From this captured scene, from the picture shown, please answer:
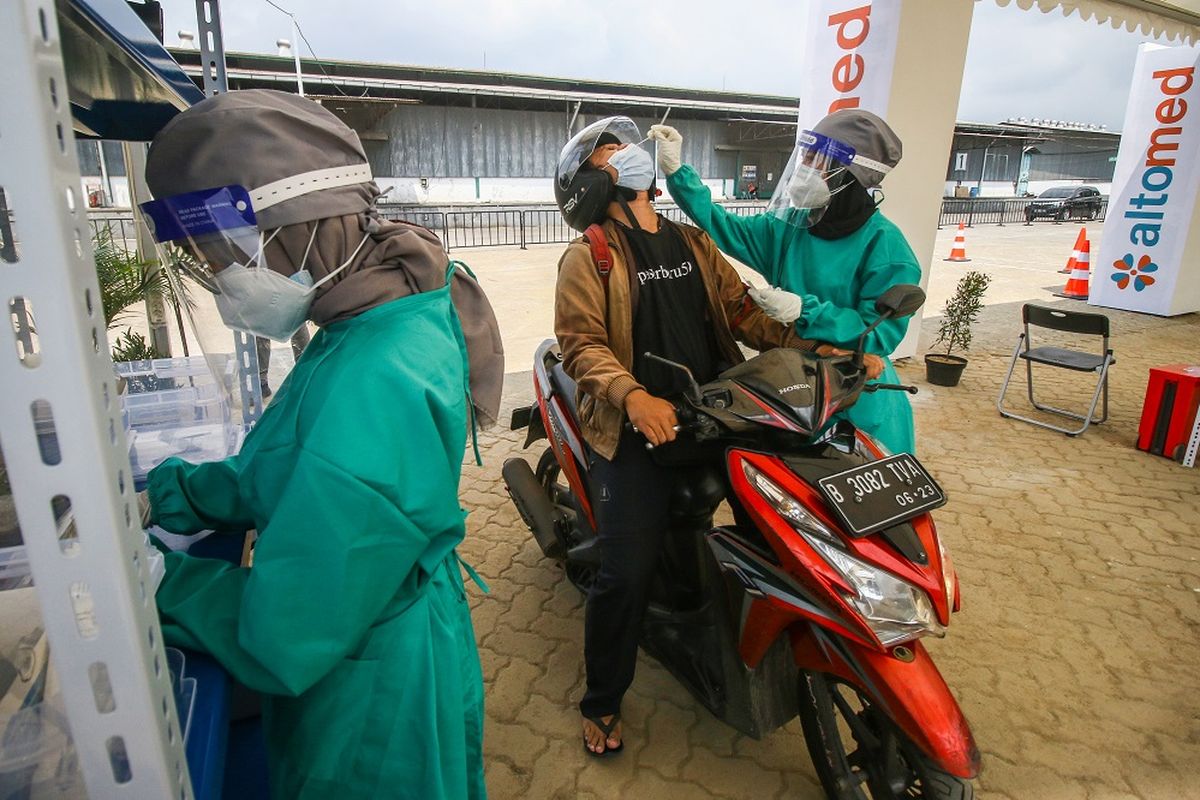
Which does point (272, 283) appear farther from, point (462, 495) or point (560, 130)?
point (560, 130)

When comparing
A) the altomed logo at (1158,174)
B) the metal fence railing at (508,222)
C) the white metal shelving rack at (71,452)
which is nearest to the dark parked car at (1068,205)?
the metal fence railing at (508,222)

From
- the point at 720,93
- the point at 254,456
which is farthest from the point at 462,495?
the point at 720,93

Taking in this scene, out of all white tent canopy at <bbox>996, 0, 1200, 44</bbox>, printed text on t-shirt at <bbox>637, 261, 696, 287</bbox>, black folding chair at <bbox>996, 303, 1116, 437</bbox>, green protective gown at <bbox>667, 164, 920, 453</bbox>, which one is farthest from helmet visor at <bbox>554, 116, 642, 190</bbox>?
white tent canopy at <bbox>996, 0, 1200, 44</bbox>

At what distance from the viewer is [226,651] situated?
0.95 m

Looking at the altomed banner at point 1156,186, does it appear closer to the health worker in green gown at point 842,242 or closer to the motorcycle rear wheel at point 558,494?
the health worker in green gown at point 842,242

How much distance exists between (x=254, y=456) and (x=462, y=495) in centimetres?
300

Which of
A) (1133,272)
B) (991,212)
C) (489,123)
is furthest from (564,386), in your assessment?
(991,212)

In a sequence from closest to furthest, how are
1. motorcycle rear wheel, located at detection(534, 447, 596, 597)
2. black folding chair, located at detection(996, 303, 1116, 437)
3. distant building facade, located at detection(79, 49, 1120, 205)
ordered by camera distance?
motorcycle rear wheel, located at detection(534, 447, 596, 597), black folding chair, located at detection(996, 303, 1116, 437), distant building facade, located at detection(79, 49, 1120, 205)

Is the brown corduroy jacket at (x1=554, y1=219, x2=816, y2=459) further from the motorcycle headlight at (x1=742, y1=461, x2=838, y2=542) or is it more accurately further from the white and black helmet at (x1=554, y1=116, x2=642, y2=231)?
the motorcycle headlight at (x1=742, y1=461, x2=838, y2=542)

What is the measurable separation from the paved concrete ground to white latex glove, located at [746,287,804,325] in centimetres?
136

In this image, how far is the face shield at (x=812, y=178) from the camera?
2457 millimetres

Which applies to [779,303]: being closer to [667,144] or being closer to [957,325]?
[667,144]

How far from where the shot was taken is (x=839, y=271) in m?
2.61

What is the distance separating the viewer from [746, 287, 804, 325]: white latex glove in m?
2.18
